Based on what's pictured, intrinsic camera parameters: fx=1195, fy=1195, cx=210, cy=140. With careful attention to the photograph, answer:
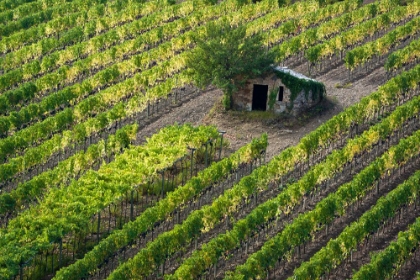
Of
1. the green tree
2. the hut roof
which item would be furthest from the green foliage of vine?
the green tree

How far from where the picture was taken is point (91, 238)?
4828 cm

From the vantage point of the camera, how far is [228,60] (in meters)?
58.7

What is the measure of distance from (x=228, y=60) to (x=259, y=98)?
270 centimetres

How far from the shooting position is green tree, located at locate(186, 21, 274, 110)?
58.4m

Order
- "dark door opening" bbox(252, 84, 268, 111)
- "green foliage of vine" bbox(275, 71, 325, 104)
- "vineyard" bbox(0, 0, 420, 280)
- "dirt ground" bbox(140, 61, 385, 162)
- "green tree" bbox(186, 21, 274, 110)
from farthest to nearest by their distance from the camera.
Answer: "dark door opening" bbox(252, 84, 268, 111)
"green foliage of vine" bbox(275, 71, 325, 104)
"green tree" bbox(186, 21, 274, 110)
"dirt ground" bbox(140, 61, 385, 162)
"vineyard" bbox(0, 0, 420, 280)

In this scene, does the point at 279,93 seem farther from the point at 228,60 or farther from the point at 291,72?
the point at 228,60

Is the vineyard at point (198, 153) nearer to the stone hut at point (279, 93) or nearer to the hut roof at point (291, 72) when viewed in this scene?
the stone hut at point (279, 93)

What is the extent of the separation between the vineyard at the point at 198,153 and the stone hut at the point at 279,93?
915 millimetres

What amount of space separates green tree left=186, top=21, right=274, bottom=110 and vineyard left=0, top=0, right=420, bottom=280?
81 centimetres

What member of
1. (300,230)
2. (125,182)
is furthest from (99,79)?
(300,230)

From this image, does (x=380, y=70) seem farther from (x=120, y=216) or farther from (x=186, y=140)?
(x=120, y=216)

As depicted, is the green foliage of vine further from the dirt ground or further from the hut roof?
the dirt ground

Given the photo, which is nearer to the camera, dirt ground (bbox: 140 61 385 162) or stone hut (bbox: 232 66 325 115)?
dirt ground (bbox: 140 61 385 162)

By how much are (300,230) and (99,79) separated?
64.3 ft
